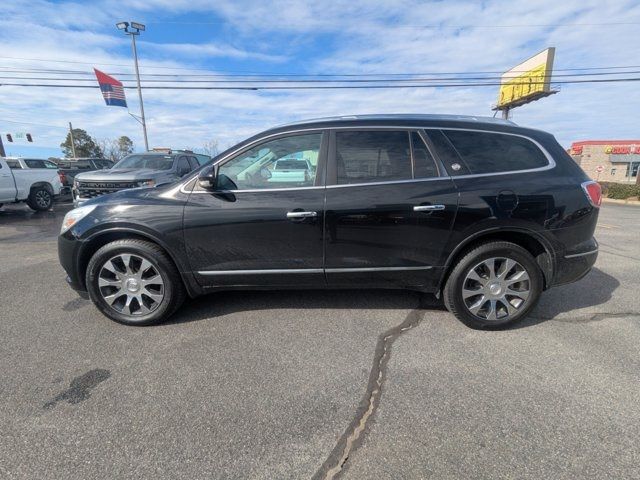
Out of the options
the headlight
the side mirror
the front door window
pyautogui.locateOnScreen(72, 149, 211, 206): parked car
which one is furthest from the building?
the headlight

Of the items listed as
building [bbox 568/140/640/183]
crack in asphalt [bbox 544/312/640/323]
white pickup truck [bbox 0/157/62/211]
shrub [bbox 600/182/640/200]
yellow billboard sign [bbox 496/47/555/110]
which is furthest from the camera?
building [bbox 568/140/640/183]

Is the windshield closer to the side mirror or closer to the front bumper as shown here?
the front bumper

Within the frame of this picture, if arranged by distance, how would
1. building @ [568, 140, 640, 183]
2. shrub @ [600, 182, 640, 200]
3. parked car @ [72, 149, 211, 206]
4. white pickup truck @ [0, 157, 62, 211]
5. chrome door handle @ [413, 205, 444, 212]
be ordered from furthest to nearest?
building @ [568, 140, 640, 183] < shrub @ [600, 182, 640, 200] < white pickup truck @ [0, 157, 62, 211] < parked car @ [72, 149, 211, 206] < chrome door handle @ [413, 205, 444, 212]

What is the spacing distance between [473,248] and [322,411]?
196cm

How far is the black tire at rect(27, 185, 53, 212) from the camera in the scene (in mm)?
11523

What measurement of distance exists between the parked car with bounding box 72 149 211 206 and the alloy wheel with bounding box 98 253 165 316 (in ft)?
12.3

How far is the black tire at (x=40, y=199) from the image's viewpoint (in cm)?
1152

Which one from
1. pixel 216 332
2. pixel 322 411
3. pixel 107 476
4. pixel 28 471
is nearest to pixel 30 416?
pixel 28 471

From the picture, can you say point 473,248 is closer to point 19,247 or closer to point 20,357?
point 20,357

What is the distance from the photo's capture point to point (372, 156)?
3215mm

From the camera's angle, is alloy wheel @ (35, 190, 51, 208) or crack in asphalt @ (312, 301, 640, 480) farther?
alloy wheel @ (35, 190, 51, 208)

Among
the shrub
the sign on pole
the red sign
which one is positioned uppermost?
the sign on pole

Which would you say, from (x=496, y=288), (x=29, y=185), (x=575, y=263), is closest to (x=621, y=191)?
(x=575, y=263)

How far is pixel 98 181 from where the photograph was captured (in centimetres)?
806
